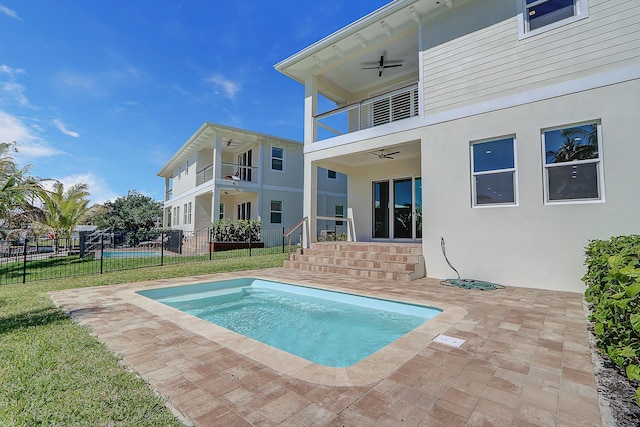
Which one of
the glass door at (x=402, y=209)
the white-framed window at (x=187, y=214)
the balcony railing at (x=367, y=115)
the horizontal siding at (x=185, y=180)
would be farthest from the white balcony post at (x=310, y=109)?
the white-framed window at (x=187, y=214)

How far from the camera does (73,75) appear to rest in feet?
47.3

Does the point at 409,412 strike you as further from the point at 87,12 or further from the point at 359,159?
the point at 87,12

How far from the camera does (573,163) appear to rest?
5.58 m

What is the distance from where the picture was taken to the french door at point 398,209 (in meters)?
9.84

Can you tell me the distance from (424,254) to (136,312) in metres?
6.35

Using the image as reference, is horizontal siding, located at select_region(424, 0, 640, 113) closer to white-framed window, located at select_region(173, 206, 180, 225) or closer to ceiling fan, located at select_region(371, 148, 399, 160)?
ceiling fan, located at select_region(371, 148, 399, 160)

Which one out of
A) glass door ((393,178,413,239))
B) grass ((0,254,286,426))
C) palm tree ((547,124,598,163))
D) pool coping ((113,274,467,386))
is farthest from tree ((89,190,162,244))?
palm tree ((547,124,598,163))

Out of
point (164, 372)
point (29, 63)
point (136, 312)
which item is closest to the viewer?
point (164, 372)

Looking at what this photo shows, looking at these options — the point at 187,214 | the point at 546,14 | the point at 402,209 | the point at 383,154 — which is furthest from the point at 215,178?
the point at 546,14

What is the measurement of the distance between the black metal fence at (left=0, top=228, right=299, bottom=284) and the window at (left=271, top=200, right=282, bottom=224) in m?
0.63

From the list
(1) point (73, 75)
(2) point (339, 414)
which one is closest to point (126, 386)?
(2) point (339, 414)

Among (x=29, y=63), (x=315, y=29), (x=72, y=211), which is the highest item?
(x=315, y=29)

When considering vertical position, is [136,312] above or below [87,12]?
below

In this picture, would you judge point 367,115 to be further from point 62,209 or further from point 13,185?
point 62,209
